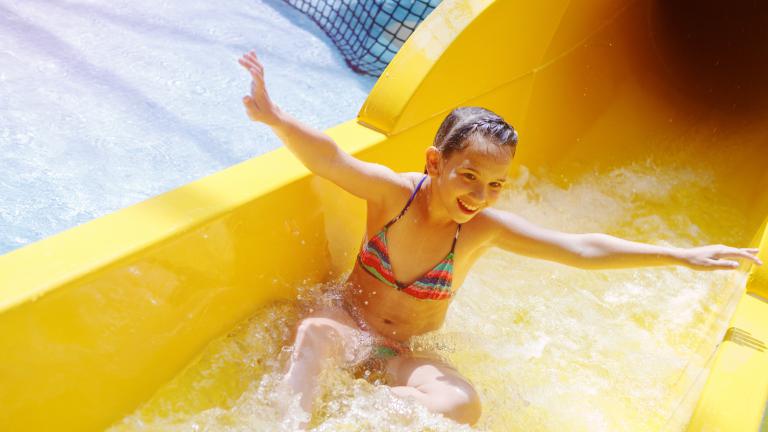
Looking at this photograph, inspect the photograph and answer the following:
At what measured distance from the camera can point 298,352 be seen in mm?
1515

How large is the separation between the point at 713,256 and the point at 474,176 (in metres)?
0.52

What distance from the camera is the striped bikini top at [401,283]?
166 centimetres

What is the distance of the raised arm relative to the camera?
56.1 inches

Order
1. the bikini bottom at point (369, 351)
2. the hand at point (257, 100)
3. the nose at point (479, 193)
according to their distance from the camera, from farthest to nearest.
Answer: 1. the bikini bottom at point (369, 351)
2. the nose at point (479, 193)
3. the hand at point (257, 100)

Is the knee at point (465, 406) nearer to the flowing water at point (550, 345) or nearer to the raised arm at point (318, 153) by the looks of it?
the flowing water at point (550, 345)

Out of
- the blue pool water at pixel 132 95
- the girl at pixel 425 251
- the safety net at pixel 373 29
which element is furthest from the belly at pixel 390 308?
the safety net at pixel 373 29

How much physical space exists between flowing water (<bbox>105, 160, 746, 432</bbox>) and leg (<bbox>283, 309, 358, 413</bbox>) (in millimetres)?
39

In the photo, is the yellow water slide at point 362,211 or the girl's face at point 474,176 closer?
the yellow water slide at point 362,211

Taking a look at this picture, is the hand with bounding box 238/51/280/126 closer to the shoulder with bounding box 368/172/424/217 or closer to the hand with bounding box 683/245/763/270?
the shoulder with bounding box 368/172/424/217

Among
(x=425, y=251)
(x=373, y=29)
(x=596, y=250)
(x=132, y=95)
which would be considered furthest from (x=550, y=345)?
(x=373, y=29)

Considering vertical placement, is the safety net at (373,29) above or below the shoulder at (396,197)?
below

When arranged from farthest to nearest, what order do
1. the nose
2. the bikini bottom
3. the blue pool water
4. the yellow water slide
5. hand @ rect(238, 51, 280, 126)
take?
the blue pool water → the bikini bottom → the nose → hand @ rect(238, 51, 280, 126) → the yellow water slide

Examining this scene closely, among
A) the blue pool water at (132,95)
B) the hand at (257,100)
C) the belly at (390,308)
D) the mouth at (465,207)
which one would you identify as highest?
the hand at (257,100)

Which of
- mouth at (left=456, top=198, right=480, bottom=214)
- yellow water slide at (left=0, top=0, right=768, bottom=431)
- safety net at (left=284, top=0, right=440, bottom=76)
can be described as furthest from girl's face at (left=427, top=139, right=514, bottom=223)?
safety net at (left=284, top=0, right=440, bottom=76)
